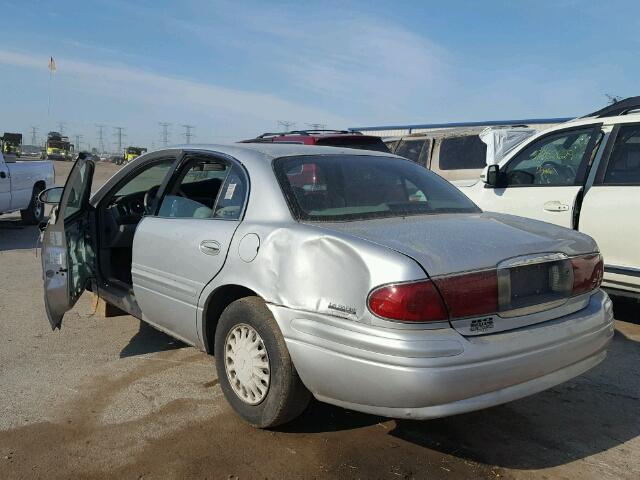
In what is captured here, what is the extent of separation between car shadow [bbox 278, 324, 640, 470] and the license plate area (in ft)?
2.61

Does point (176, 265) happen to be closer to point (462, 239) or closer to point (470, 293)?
point (462, 239)

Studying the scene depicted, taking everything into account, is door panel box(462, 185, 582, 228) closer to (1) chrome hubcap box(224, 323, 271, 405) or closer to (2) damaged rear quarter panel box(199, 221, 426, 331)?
(2) damaged rear quarter panel box(199, 221, 426, 331)

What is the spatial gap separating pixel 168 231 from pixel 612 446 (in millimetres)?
2879

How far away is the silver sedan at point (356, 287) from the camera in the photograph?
2.57 m

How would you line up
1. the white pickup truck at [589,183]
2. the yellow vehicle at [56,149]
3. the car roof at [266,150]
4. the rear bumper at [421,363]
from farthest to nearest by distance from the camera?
1. the yellow vehicle at [56,149]
2. the white pickup truck at [589,183]
3. the car roof at [266,150]
4. the rear bumper at [421,363]

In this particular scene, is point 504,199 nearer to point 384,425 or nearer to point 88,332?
point 384,425

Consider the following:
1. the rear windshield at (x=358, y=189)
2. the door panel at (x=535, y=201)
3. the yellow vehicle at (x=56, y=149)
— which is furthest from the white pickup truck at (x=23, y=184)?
the yellow vehicle at (x=56, y=149)

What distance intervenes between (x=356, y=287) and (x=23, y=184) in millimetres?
10492

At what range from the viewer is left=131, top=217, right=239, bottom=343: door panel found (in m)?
3.47

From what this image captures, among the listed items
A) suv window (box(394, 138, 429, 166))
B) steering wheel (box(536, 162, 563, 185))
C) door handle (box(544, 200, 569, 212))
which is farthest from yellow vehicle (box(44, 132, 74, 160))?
door handle (box(544, 200, 569, 212))

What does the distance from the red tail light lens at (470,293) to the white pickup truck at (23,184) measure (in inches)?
362

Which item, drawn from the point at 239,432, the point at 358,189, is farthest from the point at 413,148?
the point at 239,432

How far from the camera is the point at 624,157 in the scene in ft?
17.2

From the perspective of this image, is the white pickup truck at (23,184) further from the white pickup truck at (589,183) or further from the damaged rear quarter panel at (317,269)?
the damaged rear quarter panel at (317,269)
